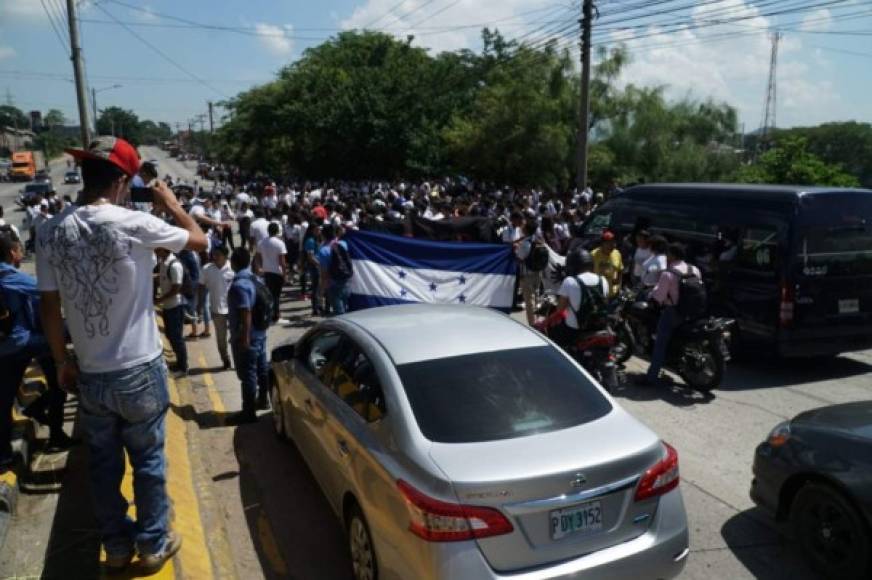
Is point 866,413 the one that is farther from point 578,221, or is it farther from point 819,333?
point 578,221

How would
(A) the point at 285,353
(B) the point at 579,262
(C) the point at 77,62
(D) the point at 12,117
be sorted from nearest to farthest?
(A) the point at 285,353 < (B) the point at 579,262 < (C) the point at 77,62 < (D) the point at 12,117

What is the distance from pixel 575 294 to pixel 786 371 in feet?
11.5

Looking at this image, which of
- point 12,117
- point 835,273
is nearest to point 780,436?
point 835,273

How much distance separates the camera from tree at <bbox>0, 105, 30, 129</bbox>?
135 m

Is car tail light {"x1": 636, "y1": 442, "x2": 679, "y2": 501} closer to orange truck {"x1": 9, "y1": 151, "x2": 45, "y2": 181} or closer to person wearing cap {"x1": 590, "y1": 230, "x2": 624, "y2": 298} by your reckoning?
person wearing cap {"x1": 590, "y1": 230, "x2": 624, "y2": 298}

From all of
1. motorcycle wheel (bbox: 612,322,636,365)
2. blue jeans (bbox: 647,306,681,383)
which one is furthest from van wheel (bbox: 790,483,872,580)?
motorcycle wheel (bbox: 612,322,636,365)

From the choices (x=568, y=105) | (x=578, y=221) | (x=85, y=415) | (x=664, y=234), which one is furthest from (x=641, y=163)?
(x=85, y=415)

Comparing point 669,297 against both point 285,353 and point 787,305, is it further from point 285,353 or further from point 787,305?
point 285,353

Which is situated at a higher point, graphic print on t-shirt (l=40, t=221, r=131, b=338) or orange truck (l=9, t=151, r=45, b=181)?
orange truck (l=9, t=151, r=45, b=181)

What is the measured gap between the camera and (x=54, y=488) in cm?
550

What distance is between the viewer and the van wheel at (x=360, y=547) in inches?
150

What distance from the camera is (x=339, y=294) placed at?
1077 cm

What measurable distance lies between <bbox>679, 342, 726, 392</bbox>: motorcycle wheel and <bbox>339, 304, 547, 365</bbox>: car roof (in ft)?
12.5

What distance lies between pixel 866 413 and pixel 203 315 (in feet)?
31.3
